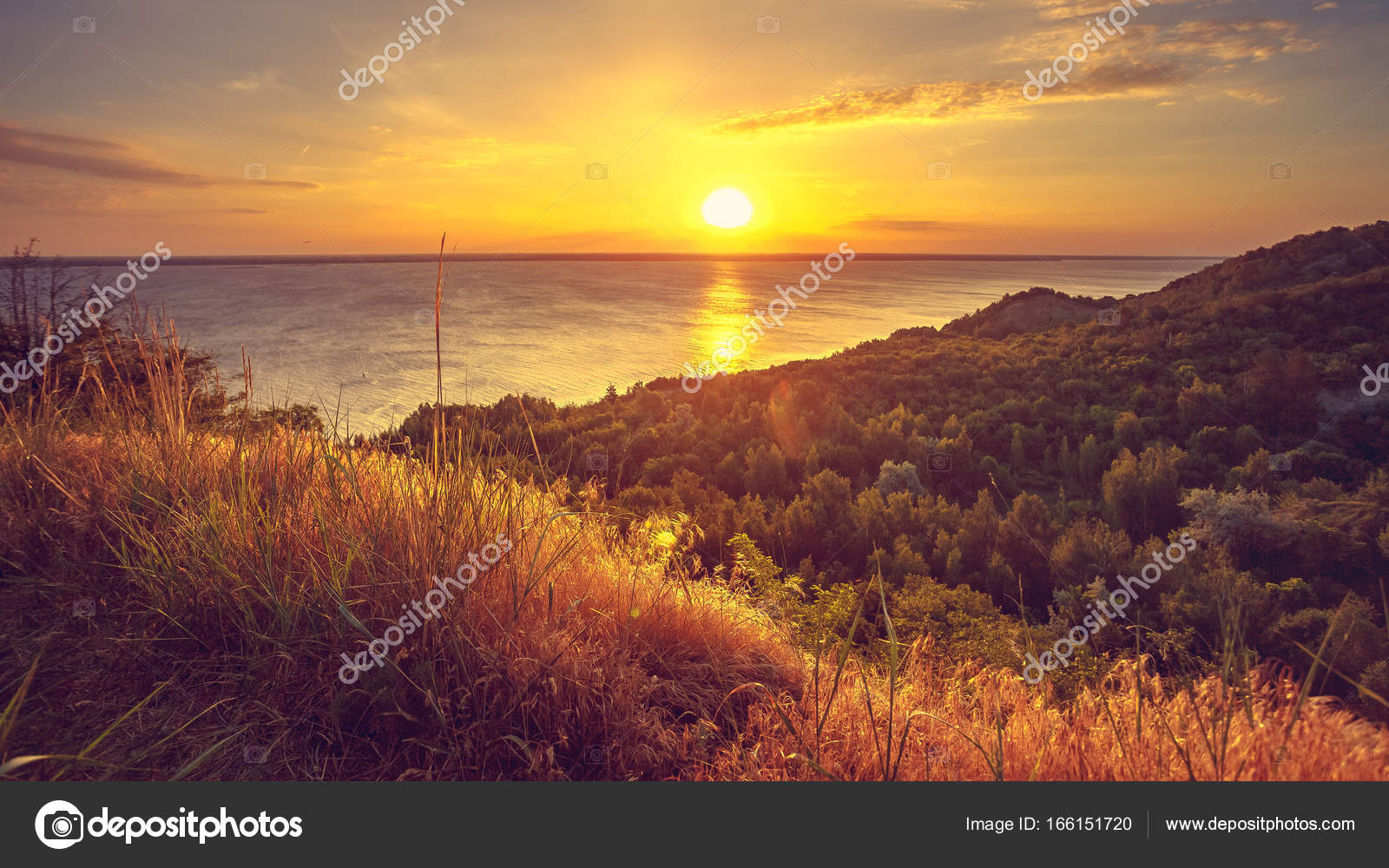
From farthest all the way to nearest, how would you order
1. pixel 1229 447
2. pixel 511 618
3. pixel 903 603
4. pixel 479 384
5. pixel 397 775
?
pixel 479 384 < pixel 1229 447 < pixel 903 603 < pixel 511 618 < pixel 397 775

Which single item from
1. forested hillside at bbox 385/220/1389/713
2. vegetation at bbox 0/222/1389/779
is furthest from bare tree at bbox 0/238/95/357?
forested hillside at bbox 385/220/1389/713

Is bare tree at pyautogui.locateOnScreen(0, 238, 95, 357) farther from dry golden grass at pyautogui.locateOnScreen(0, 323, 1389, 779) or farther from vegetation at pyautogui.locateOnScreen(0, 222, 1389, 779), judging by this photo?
dry golden grass at pyautogui.locateOnScreen(0, 323, 1389, 779)

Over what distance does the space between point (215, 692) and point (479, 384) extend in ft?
53.6

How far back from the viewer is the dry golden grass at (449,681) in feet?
7.30

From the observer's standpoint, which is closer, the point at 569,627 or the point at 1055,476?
the point at 569,627

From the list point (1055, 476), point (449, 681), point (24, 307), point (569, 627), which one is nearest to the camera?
point (449, 681)

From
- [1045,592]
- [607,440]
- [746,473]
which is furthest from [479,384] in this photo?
[1045,592]

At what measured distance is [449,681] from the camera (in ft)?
8.38

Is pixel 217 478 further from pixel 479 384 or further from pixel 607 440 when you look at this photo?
pixel 479 384

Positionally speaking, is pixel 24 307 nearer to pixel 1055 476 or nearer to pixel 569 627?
pixel 569 627

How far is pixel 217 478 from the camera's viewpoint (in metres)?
3.69

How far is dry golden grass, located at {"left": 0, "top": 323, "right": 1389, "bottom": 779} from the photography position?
2225mm

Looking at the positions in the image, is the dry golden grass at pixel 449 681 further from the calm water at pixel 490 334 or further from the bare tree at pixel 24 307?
the bare tree at pixel 24 307

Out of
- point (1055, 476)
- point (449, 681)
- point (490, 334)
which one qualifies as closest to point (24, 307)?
point (449, 681)
